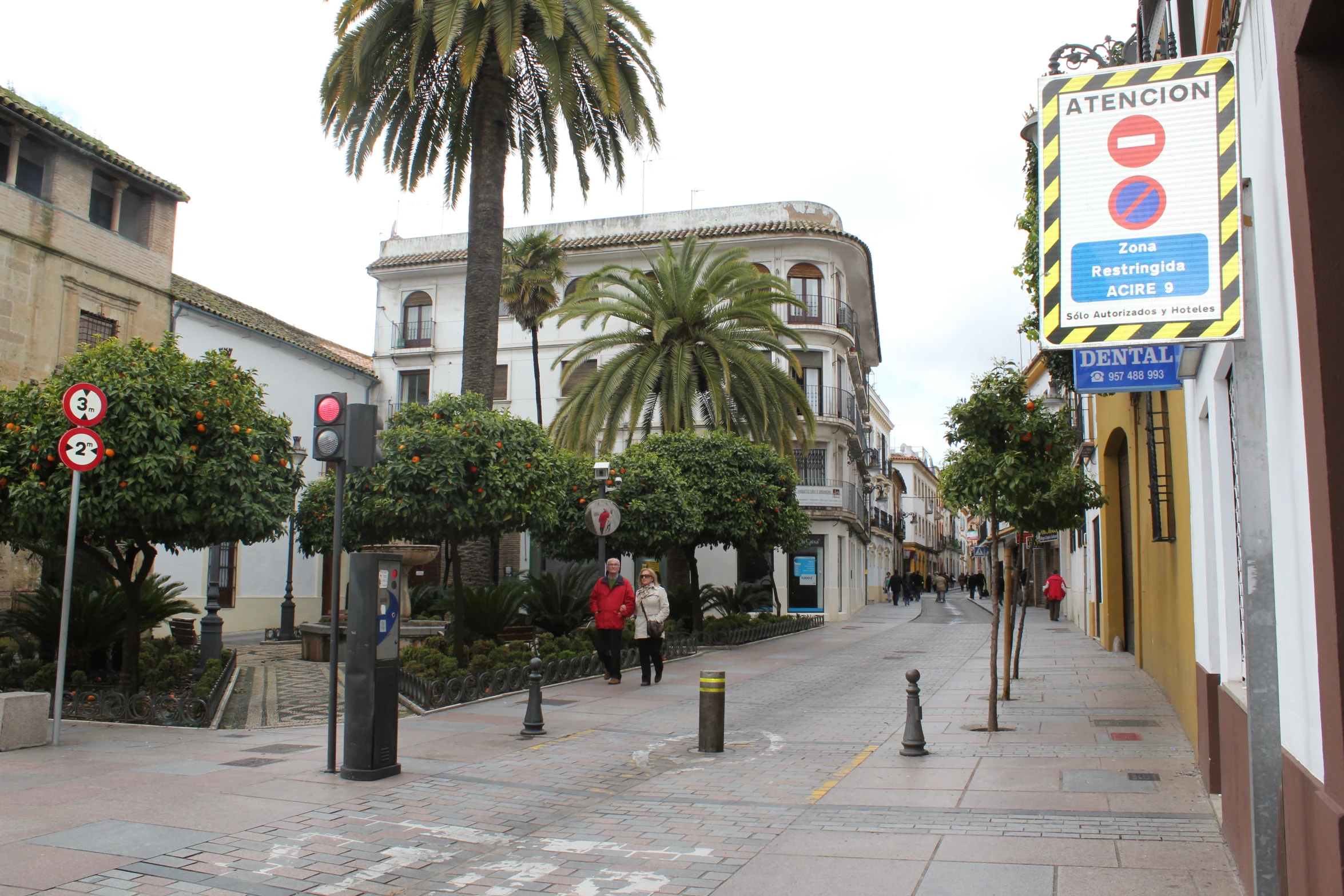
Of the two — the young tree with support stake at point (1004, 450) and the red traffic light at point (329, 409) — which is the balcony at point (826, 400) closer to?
the young tree with support stake at point (1004, 450)

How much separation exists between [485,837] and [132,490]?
666 centimetres

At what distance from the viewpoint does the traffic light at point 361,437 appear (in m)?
8.30

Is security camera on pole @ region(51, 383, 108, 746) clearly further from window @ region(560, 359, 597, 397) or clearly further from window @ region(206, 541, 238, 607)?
window @ region(560, 359, 597, 397)

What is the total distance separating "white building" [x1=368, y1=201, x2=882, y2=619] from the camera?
35312 millimetres

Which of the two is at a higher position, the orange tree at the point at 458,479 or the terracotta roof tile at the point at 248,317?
the terracotta roof tile at the point at 248,317

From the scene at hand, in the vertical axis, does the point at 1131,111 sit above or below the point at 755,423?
below

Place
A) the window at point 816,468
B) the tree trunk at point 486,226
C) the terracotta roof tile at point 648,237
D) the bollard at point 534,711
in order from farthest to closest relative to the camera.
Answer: the window at point 816,468
the terracotta roof tile at point 648,237
the tree trunk at point 486,226
the bollard at point 534,711

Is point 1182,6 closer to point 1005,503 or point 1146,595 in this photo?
point 1005,503

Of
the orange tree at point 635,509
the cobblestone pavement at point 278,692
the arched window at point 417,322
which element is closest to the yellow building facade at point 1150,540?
the cobblestone pavement at point 278,692

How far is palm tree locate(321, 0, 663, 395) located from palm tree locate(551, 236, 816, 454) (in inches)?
178

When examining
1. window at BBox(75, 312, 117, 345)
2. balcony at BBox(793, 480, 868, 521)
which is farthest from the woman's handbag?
balcony at BBox(793, 480, 868, 521)

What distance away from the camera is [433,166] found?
20.2 metres

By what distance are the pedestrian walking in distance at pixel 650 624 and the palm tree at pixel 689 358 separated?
8.85 meters

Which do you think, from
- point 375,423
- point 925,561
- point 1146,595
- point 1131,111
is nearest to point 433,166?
point 375,423
